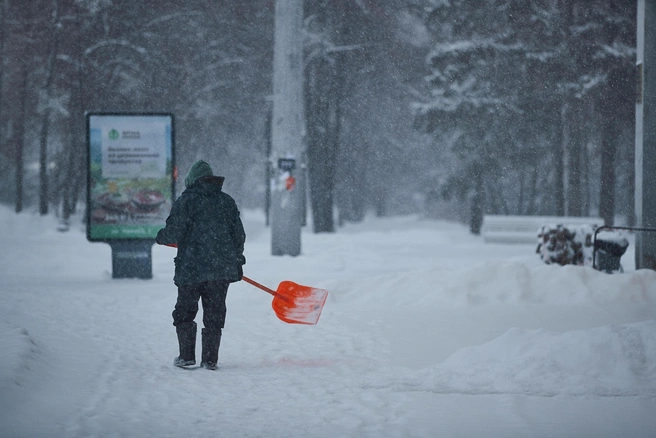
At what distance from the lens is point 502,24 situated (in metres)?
28.2

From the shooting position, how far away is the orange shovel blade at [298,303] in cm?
733

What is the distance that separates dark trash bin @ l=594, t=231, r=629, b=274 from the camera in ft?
40.8

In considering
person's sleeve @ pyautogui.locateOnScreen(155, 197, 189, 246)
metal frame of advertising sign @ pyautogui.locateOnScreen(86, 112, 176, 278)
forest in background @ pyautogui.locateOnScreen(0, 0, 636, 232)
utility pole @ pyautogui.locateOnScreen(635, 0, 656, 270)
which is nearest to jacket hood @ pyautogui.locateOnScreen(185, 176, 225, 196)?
person's sleeve @ pyautogui.locateOnScreen(155, 197, 189, 246)

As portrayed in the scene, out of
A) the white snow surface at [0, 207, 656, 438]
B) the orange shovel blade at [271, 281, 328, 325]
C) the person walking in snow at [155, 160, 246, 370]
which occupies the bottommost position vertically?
the white snow surface at [0, 207, 656, 438]

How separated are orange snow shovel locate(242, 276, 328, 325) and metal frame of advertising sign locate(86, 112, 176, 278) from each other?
600cm

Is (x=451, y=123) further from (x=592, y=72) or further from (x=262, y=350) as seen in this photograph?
(x=262, y=350)

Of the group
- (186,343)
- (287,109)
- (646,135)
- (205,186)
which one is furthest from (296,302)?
(287,109)

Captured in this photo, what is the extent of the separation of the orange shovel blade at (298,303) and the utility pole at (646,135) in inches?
290

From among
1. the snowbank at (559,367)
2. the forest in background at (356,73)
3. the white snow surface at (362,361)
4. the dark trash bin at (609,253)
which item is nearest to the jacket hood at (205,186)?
the white snow surface at (362,361)

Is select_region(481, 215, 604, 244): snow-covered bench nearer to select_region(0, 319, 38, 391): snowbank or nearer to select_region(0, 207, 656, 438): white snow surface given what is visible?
select_region(0, 207, 656, 438): white snow surface

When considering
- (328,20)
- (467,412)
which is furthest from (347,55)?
(467,412)

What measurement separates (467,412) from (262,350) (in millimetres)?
2850

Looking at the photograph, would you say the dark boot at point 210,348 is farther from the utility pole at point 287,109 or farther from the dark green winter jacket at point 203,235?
the utility pole at point 287,109

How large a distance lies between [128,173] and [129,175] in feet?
0.12
